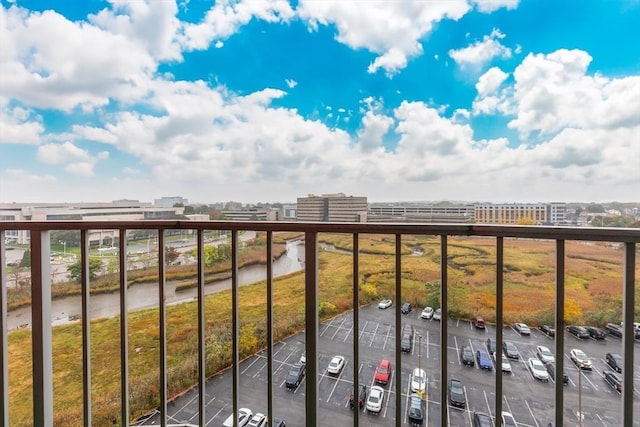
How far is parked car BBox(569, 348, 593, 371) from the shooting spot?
3.35 ft

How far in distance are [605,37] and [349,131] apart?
2.00 metres

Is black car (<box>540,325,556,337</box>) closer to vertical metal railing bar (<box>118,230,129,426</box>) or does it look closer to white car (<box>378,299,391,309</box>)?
white car (<box>378,299,391,309</box>)

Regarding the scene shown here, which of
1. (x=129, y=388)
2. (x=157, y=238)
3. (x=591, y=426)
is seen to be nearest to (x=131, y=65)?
(x=157, y=238)

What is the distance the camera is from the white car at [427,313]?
1.18 m

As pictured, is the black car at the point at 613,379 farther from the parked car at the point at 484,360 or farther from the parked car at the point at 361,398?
the parked car at the point at 361,398

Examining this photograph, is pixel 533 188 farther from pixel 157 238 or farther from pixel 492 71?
pixel 157 238

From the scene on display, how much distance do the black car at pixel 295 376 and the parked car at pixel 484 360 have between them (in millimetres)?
716

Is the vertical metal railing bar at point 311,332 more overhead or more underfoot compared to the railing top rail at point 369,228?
more underfoot

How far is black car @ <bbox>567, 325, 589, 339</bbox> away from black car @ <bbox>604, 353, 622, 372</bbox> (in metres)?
0.08

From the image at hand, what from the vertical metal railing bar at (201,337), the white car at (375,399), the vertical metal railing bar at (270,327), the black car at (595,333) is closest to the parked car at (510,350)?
the black car at (595,333)

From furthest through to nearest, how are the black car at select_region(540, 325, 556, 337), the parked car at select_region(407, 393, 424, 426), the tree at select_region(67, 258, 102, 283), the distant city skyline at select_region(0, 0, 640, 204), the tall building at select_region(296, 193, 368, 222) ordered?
the distant city skyline at select_region(0, 0, 640, 204), the tall building at select_region(296, 193, 368, 222), the tree at select_region(67, 258, 102, 283), the parked car at select_region(407, 393, 424, 426), the black car at select_region(540, 325, 556, 337)

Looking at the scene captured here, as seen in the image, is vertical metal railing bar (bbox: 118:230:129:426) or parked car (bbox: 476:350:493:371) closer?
parked car (bbox: 476:350:493:371)

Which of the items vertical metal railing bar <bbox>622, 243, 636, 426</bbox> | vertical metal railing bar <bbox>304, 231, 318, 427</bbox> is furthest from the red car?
vertical metal railing bar <bbox>622, 243, 636, 426</bbox>

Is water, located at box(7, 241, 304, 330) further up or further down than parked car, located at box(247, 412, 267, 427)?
further up
